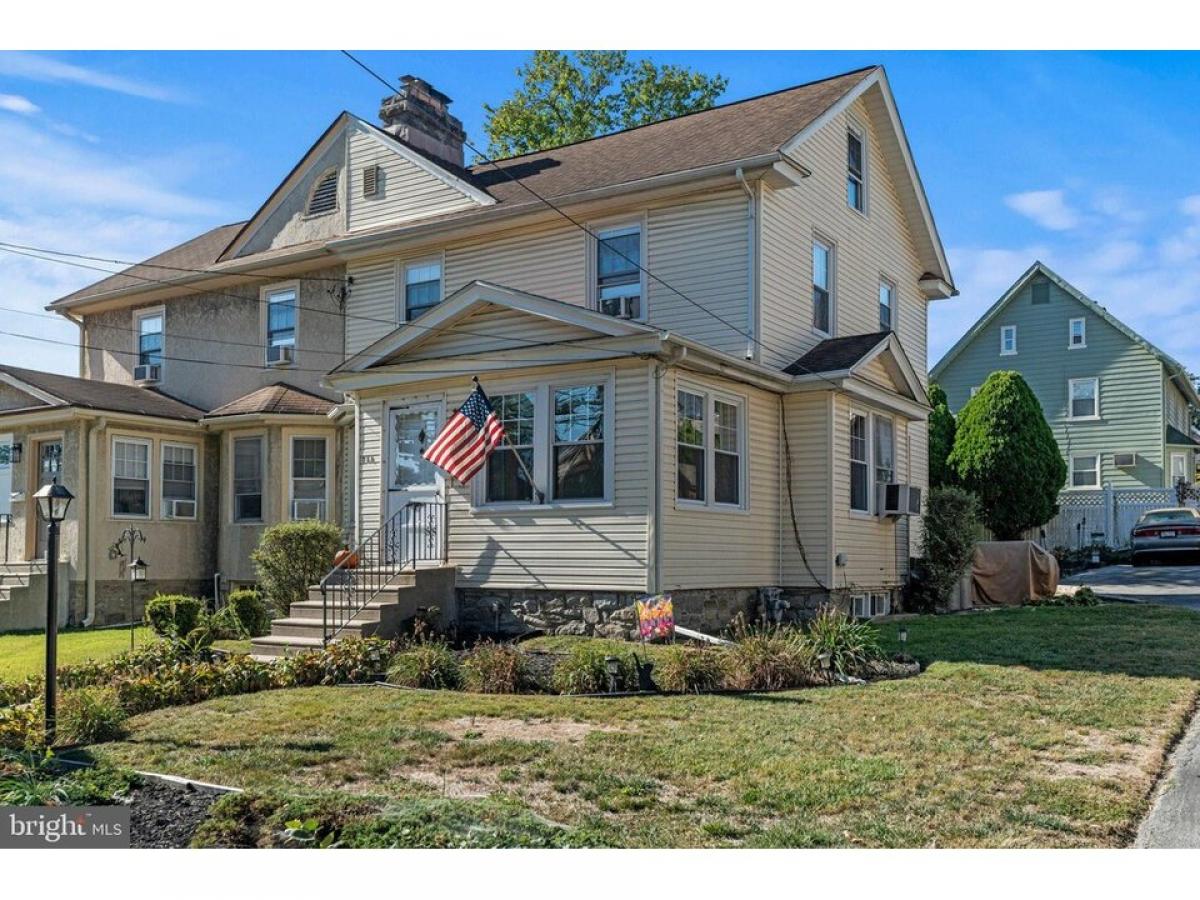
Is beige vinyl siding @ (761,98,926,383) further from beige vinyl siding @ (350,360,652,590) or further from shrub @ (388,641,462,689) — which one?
shrub @ (388,641,462,689)

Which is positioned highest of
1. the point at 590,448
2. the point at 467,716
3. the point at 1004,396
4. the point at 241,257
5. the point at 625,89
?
the point at 625,89

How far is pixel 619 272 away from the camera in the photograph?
16.0m

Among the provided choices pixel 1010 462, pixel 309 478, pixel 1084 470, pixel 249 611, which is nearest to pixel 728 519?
pixel 249 611

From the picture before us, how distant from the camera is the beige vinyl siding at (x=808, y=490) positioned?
15.4 metres

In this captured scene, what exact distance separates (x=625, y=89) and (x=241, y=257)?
1631 cm

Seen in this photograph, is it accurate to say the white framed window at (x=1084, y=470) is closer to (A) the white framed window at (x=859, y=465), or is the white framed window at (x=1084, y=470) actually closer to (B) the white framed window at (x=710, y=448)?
(A) the white framed window at (x=859, y=465)

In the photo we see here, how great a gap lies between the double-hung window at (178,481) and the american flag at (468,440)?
7.33 meters

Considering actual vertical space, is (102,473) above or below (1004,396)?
below

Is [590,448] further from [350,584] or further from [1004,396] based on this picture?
[1004,396]

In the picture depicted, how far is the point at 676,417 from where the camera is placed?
1334 cm

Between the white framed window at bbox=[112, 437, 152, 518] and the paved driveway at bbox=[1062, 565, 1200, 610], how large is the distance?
1604 cm

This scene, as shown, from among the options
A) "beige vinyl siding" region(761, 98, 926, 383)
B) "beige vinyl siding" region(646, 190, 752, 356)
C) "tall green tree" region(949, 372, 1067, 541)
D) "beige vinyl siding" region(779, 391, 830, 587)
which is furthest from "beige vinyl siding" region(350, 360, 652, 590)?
"tall green tree" region(949, 372, 1067, 541)

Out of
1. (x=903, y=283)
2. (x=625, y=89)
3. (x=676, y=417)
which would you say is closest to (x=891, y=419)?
(x=903, y=283)
